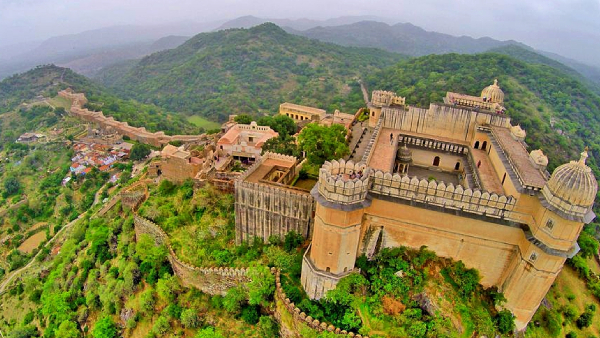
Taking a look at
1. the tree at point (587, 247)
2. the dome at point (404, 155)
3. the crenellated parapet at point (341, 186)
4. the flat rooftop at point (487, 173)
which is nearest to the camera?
the crenellated parapet at point (341, 186)

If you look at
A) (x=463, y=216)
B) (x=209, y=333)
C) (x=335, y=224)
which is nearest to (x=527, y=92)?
(x=463, y=216)

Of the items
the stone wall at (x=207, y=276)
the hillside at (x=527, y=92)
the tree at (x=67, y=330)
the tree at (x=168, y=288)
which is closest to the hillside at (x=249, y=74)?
the hillside at (x=527, y=92)

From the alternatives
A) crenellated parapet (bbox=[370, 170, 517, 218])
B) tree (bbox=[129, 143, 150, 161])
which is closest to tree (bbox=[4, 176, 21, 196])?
tree (bbox=[129, 143, 150, 161])

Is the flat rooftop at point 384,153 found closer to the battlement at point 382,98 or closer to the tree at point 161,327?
the battlement at point 382,98

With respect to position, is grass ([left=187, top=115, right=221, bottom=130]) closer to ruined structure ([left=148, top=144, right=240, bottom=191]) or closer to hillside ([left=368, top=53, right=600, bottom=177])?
hillside ([left=368, top=53, right=600, bottom=177])

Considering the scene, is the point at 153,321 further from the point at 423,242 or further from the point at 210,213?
the point at 423,242

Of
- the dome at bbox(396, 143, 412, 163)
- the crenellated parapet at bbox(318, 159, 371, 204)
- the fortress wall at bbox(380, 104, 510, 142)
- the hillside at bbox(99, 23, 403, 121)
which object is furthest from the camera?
the hillside at bbox(99, 23, 403, 121)

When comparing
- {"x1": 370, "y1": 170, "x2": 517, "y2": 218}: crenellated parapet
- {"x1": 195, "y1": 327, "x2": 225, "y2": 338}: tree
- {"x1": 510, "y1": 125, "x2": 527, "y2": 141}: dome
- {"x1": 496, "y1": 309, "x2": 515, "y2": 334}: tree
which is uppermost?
{"x1": 510, "y1": 125, "x2": 527, "y2": 141}: dome
